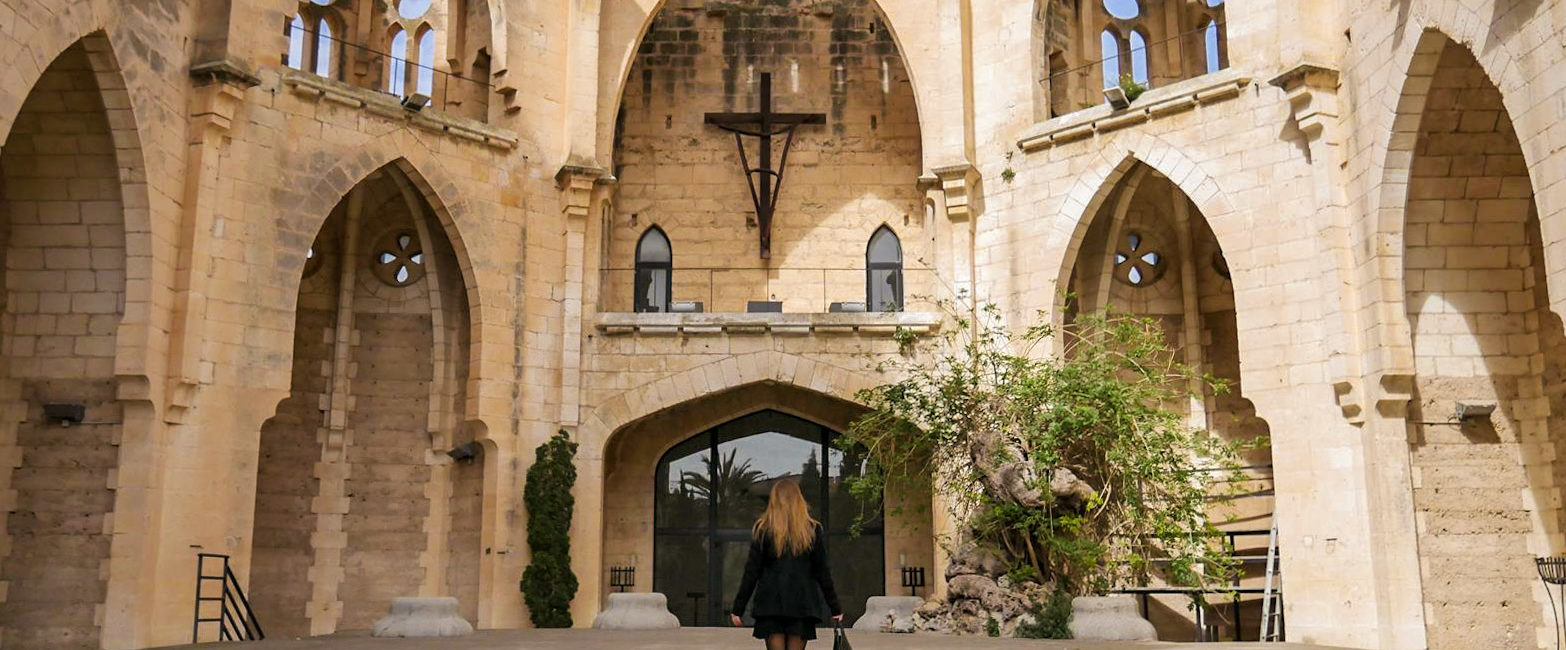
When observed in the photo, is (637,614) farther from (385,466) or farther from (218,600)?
(385,466)

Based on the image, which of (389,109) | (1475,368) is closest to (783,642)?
(1475,368)

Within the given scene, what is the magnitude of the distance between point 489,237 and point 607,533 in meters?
4.29

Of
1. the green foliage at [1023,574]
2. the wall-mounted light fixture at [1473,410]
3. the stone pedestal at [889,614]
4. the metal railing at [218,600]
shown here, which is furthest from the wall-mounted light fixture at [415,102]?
the wall-mounted light fixture at [1473,410]

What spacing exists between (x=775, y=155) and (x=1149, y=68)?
201 inches

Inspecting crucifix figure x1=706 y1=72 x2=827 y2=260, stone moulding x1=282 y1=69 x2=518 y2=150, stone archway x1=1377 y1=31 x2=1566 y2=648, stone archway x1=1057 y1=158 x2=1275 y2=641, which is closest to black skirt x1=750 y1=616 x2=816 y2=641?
stone archway x1=1377 y1=31 x2=1566 y2=648

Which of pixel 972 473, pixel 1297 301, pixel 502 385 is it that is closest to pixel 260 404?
pixel 502 385

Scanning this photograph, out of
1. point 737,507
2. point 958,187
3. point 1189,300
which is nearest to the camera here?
point 958,187

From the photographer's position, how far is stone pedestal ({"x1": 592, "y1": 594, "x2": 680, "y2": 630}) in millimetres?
13266

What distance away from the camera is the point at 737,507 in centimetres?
1822

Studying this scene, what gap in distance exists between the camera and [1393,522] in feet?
40.4

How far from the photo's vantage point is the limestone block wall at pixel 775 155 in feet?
61.5

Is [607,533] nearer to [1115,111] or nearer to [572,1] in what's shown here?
[572,1]

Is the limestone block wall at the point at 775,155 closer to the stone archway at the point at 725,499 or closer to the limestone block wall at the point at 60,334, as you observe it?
the stone archway at the point at 725,499

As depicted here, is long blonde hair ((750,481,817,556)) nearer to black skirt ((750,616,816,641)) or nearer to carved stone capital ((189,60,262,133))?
black skirt ((750,616,816,641))
